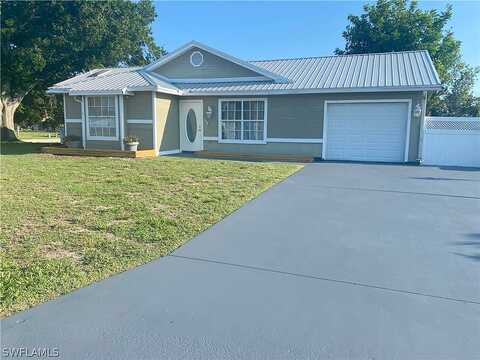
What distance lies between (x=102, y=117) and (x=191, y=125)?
3812mm

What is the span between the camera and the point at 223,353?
2.49m

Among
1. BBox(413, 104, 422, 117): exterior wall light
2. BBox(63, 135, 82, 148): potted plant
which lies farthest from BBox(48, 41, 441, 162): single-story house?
BBox(63, 135, 82, 148): potted plant

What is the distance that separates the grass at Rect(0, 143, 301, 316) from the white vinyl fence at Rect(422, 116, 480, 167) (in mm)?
5951

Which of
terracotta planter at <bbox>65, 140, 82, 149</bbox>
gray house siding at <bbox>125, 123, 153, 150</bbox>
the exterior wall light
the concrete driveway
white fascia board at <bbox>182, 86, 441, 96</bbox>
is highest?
white fascia board at <bbox>182, 86, 441, 96</bbox>

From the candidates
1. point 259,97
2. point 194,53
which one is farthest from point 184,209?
point 194,53

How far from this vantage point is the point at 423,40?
28250 millimetres

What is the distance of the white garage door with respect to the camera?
13.5 metres

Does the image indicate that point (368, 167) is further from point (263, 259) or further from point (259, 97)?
point (263, 259)

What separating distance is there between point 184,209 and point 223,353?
385 cm

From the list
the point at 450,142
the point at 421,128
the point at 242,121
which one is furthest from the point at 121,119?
the point at 450,142

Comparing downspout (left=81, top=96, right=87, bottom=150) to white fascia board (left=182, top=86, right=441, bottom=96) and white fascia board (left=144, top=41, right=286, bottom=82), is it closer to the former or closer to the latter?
white fascia board (left=144, top=41, right=286, bottom=82)

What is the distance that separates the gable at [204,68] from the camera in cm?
1617

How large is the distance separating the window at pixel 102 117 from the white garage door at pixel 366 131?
889cm

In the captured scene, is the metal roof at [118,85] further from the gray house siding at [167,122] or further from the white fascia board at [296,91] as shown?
the white fascia board at [296,91]
